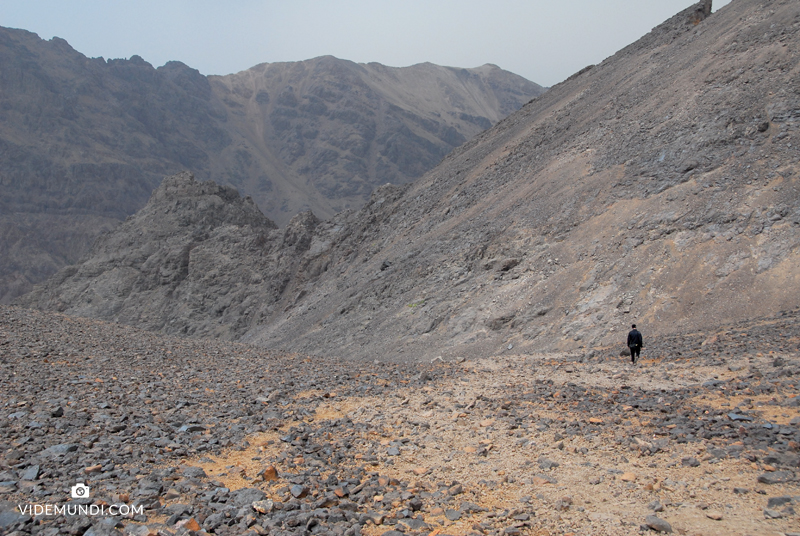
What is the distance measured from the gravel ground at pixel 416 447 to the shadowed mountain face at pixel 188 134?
3113 inches

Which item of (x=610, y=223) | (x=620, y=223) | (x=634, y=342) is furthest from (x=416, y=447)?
(x=610, y=223)

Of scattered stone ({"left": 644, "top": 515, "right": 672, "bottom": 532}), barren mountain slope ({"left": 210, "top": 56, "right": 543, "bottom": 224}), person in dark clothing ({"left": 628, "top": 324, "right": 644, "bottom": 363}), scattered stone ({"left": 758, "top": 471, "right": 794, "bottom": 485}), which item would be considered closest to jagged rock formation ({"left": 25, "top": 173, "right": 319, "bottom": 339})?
person in dark clothing ({"left": 628, "top": 324, "right": 644, "bottom": 363})

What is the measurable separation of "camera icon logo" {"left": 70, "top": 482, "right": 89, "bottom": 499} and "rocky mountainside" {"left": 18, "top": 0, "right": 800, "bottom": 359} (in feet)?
42.2

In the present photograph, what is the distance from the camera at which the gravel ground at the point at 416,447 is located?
530cm

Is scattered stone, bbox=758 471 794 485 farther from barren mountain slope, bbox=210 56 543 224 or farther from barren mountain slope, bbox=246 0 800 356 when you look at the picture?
barren mountain slope, bbox=210 56 543 224

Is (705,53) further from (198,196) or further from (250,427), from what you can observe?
(198,196)

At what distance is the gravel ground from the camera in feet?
17.4

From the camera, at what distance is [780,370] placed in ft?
30.7

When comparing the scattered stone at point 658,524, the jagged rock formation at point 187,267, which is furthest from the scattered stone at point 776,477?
the jagged rock formation at point 187,267

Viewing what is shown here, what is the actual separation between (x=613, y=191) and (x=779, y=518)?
19197 mm

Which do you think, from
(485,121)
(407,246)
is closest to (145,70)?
(485,121)

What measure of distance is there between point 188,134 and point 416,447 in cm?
13690

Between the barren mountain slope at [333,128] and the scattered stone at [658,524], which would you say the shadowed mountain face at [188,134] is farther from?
the scattered stone at [658,524]

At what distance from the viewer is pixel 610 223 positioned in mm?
20922
